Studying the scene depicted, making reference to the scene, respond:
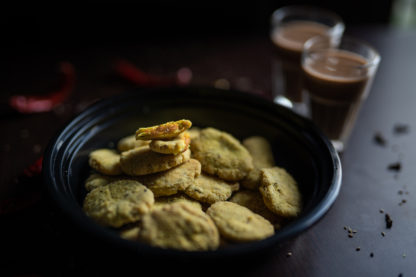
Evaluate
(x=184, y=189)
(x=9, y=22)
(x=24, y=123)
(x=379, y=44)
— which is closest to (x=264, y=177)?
Answer: (x=184, y=189)

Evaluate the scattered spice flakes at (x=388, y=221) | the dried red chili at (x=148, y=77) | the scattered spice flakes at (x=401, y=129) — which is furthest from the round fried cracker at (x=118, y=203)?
the scattered spice flakes at (x=401, y=129)

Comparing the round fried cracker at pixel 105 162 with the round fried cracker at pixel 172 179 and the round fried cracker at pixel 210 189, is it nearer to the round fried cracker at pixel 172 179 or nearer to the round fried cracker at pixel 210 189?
the round fried cracker at pixel 172 179

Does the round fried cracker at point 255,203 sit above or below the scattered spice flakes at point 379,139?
above

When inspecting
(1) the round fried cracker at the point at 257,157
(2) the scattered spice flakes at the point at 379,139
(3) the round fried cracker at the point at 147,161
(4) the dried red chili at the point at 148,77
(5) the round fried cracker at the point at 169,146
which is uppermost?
(5) the round fried cracker at the point at 169,146

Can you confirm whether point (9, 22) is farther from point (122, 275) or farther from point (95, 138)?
point (122, 275)

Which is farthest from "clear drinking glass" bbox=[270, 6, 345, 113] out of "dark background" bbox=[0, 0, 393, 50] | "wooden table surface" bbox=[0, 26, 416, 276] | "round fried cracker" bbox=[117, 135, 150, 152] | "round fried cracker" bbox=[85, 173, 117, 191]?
"round fried cracker" bbox=[85, 173, 117, 191]
